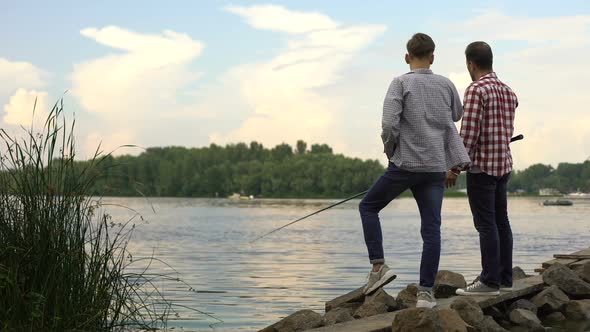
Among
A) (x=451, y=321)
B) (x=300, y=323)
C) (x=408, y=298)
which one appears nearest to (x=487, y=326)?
(x=451, y=321)

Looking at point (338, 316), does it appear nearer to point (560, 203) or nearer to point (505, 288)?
point (505, 288)

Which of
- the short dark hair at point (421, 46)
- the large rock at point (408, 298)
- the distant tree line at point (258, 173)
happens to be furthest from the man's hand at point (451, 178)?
the distant tree line at point (258, 173)

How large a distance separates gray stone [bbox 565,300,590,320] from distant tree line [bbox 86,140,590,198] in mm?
121689

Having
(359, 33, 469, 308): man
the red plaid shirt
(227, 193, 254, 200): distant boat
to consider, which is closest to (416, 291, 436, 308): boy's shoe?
(359, 33, 469, 308): man

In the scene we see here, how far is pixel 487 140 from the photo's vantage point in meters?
6.88

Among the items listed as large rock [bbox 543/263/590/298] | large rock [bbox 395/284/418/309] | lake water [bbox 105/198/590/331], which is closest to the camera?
large rock [bbox 395/284/418/309]

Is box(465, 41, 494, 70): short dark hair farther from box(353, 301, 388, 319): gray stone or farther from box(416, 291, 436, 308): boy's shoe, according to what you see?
box(353, 301, 388, 319): gray stone

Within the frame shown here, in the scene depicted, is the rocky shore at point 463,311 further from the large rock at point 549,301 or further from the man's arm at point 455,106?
the man's arm at point 455,106

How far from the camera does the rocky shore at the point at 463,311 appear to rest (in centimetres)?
599

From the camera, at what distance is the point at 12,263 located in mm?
5512

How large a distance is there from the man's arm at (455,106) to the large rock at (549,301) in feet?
7.59

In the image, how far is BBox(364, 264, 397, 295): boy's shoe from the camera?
21.6 feet

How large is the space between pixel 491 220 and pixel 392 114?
4.67ft

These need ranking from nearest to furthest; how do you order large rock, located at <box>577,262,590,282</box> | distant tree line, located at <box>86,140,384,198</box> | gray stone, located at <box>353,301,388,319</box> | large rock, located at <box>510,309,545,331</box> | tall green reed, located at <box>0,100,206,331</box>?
Answer: tall green reed, located at <box>0,100,206,331</box>, gray stone, located at <box>353,301,388,319</box>, large rock, located at <box>510,309,545,331</box>, large rock, located at <box>577,262,590,282</box>, distant tree line, located at <box>86,140,384,198</box>
